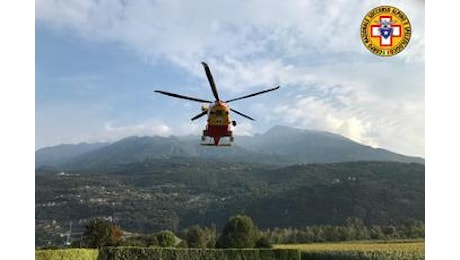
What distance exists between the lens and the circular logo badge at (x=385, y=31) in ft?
42.3

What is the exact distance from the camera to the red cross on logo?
12969 millimetres

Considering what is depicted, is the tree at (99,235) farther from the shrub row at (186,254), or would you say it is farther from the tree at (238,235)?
the shrub row at (186,254)

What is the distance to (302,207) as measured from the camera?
43906 mm

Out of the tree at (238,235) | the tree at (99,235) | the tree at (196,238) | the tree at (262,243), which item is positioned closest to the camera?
the tree at (262,243)

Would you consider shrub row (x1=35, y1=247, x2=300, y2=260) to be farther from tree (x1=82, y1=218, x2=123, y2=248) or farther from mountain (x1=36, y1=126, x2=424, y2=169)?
mountain (x1=36, y1=126, x2=424, y2=169)

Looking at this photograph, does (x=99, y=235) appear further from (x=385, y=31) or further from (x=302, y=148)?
(x=302, y=148)

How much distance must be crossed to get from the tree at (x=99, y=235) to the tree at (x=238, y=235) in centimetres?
507

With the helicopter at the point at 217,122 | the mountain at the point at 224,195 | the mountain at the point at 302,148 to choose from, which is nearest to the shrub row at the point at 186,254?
the helicopter at the point at 217,122

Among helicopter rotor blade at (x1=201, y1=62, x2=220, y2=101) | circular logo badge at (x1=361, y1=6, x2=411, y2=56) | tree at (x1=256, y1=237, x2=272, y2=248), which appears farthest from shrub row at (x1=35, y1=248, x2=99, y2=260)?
circular logo badge at (x1=361, y1=6, x2=411, y2=56)

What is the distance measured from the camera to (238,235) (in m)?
27.9

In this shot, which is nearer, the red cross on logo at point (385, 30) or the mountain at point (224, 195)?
the red cross on logo at point (385, 30)

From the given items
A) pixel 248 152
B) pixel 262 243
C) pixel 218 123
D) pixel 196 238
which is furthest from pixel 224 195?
pixel 218 123
